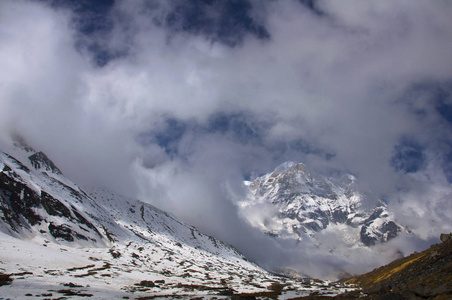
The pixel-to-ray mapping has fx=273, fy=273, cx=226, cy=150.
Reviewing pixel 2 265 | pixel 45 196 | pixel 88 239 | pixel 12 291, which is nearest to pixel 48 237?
pixel 88 239

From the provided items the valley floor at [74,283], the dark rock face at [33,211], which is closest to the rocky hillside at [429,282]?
the valley floor at [74,283]

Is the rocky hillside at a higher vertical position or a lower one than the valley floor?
higher

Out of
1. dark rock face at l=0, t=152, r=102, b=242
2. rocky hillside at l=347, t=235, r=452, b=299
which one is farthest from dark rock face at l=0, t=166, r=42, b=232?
rocky hillside at l=347, t=235, r=452, b=299

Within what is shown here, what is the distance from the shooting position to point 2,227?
130 metres

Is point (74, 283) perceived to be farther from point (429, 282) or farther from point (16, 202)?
point (16, 202)

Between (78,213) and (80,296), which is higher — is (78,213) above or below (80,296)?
above

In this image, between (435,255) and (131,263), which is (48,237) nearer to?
(131,263)

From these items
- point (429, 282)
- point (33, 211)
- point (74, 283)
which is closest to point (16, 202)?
point (33, 211)

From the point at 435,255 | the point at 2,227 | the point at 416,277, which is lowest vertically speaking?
the point at 2,227

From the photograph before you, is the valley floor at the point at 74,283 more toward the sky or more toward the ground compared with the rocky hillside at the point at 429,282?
more toward the ground

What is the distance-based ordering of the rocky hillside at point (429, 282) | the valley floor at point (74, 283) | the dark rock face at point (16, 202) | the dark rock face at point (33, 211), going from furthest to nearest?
the dark rock face at point (33, 211)
the dark rock face at point (16, 202)
the valley floor at point (74, 283)
the rocky hillside at point (429, 282)

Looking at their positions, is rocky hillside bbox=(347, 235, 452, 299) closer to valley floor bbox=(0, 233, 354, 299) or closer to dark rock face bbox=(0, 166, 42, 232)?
valley floor bbox=(0, 233, 354, 299)

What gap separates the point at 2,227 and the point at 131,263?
218 feet

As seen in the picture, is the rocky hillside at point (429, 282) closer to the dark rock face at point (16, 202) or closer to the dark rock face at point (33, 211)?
the dark rock face at point (33, 211)
